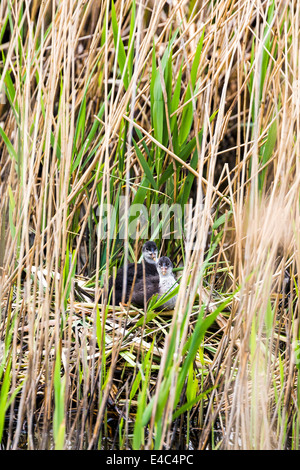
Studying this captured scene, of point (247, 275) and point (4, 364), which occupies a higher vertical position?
point (247, 275)

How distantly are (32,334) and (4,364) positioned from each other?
0.17 metres

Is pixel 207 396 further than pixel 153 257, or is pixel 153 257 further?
pixel 153 257

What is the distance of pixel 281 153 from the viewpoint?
1664 millimetres

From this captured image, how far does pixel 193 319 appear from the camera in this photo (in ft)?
7.73
